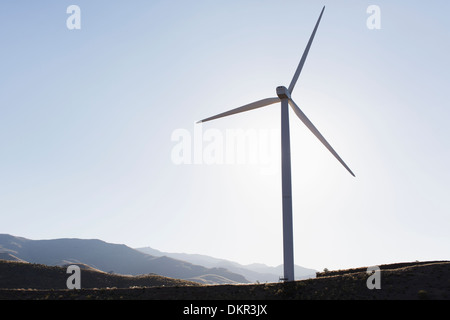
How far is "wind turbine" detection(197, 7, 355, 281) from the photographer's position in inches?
1861

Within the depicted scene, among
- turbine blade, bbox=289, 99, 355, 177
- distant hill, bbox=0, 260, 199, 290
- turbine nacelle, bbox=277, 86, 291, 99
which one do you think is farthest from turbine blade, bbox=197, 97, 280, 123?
distant hill, bbox=0, 260, 199, 290

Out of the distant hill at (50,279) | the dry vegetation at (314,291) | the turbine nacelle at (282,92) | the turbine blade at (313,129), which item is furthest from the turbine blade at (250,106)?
the distant hill at (50,279)

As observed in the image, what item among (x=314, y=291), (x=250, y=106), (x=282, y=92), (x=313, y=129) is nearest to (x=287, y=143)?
(x=313, y=129)

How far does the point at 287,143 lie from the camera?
51.5 m

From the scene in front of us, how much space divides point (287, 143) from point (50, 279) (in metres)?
72.3

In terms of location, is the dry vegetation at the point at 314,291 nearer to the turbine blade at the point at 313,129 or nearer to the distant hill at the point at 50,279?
the turbine blade at the point at 313,129

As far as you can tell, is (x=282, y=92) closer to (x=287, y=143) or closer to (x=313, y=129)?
(x=313, y=129)

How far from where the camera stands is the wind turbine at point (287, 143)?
47281 mm

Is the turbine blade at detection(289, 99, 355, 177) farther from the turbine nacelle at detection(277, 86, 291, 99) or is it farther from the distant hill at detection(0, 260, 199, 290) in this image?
the distant hill at detection(0, 260, 199, 290)

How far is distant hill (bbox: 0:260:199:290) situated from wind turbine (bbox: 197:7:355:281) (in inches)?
2136
